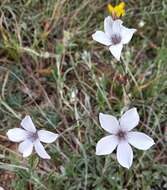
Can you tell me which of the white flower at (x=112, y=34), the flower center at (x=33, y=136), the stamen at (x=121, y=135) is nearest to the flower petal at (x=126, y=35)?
the white flower at (x=112, y=34)

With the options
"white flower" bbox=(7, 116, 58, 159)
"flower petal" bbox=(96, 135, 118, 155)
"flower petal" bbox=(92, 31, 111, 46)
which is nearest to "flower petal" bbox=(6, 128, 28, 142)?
"white flower" bbox=(7, 116, 58, 159)

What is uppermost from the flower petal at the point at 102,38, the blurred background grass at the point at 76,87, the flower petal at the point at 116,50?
the flower petal at the point at 102,38

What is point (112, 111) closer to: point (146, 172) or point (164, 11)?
point (146, 172)

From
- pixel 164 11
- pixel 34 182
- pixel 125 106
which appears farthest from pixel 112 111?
pixel 164 11

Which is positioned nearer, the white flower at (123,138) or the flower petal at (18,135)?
the white flower at (123,138)

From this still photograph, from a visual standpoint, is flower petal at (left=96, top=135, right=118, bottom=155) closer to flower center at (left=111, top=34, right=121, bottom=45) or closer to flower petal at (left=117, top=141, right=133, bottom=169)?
flower petal at (left=117, top=141, right=133, bottom=169)

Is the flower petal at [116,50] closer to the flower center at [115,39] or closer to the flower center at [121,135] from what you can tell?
the flower center at [115,39]
